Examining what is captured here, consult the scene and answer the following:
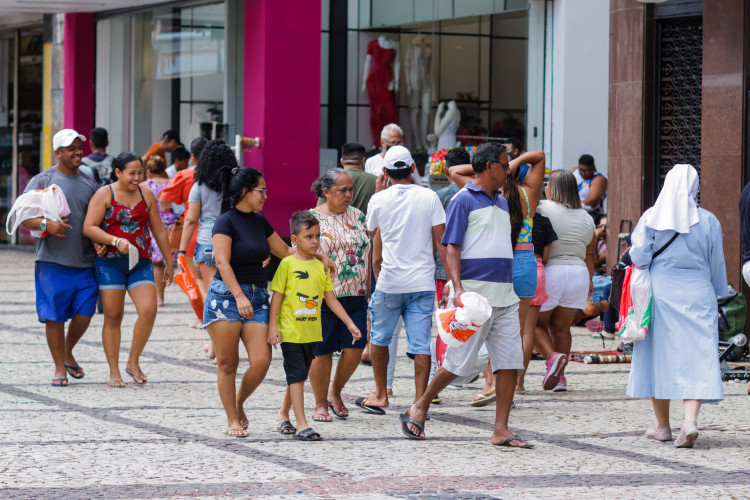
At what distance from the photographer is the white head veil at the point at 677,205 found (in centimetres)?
716

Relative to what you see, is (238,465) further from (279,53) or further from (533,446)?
(279,53)

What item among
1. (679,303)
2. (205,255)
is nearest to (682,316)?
(679,303)

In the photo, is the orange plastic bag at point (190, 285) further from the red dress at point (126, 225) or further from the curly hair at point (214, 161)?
the red dress at point (126, 225)

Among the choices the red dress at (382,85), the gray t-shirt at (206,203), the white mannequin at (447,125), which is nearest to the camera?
the gray t-shirt at (206,203)

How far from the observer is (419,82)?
23.2 metres

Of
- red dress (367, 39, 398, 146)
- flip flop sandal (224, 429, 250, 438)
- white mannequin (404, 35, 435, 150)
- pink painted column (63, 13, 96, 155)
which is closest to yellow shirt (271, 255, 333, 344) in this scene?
flip flop sandal (224, 429, 250, 438)

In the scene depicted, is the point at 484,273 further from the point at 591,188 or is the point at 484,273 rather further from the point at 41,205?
the point at 591,188

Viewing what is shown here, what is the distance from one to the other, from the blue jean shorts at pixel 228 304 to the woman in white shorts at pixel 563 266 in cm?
270

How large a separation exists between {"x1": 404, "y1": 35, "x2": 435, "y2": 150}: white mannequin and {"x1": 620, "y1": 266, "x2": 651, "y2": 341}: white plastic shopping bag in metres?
15.6

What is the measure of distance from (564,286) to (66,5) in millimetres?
13302

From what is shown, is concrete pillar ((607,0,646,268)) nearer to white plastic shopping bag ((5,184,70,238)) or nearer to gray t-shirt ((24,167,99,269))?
gray t-shirt ((24,167,99,269))

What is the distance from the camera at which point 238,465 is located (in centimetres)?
629

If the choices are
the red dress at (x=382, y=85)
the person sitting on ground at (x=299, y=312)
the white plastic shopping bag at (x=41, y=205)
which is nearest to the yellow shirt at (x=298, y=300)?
the person sitting on ground at (x=299, y=312)

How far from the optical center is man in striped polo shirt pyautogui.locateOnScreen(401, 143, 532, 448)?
706 centimetres
